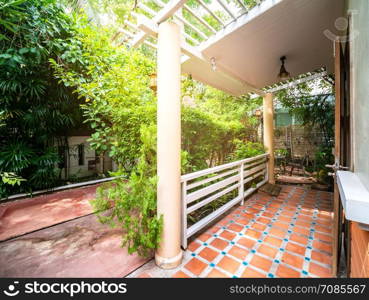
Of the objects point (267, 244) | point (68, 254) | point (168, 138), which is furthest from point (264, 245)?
point (68, 254)

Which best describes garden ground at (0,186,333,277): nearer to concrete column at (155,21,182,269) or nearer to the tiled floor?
the tiled floor

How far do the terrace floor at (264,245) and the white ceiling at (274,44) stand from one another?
2.69 meters

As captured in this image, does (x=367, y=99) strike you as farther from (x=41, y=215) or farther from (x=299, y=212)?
(x=41, y=215)

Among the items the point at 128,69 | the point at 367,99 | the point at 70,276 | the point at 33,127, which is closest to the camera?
the point at 367,99

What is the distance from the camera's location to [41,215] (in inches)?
110

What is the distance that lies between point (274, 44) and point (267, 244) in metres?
2.83

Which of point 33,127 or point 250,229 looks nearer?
point 250,229

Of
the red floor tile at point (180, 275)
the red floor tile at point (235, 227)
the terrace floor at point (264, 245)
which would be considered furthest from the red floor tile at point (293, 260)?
the red floor tile at point (180, 275)

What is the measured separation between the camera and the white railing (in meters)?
2.02

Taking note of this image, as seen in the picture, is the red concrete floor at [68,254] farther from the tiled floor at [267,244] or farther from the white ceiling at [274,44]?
the white ceiling at [274,44]

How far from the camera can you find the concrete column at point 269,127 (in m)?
4.23

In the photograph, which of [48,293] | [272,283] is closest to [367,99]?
[272,283]

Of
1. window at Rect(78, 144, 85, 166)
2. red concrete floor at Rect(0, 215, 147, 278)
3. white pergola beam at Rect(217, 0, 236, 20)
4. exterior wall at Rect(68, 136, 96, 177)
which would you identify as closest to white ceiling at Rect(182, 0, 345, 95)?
white pergola beam at Rect(217, 0, 236, 20)

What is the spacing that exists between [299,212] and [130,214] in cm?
291
